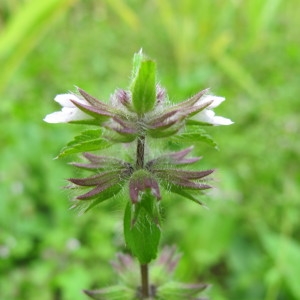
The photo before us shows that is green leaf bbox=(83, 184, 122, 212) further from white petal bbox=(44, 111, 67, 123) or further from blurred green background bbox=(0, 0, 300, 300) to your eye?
blurred green background bbox=(0, 0, 300, 300)

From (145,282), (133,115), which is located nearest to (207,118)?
(133,115)

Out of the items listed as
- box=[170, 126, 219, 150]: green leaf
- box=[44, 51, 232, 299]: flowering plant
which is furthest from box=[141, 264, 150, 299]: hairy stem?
box=[170, 126, 219, 150]: green leaf

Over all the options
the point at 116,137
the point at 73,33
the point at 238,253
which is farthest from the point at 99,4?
the point at 116,137

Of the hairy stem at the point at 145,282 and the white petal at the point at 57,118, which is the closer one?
the white petal at the point at 57,118

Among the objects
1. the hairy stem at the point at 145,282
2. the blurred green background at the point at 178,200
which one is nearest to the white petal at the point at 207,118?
the hairy stem at the point at 145,282

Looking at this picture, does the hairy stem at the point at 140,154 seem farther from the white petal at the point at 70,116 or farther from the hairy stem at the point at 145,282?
the hairy stem at the point at 145,282

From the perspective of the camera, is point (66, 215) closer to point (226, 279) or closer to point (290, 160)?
point (226, 279)
